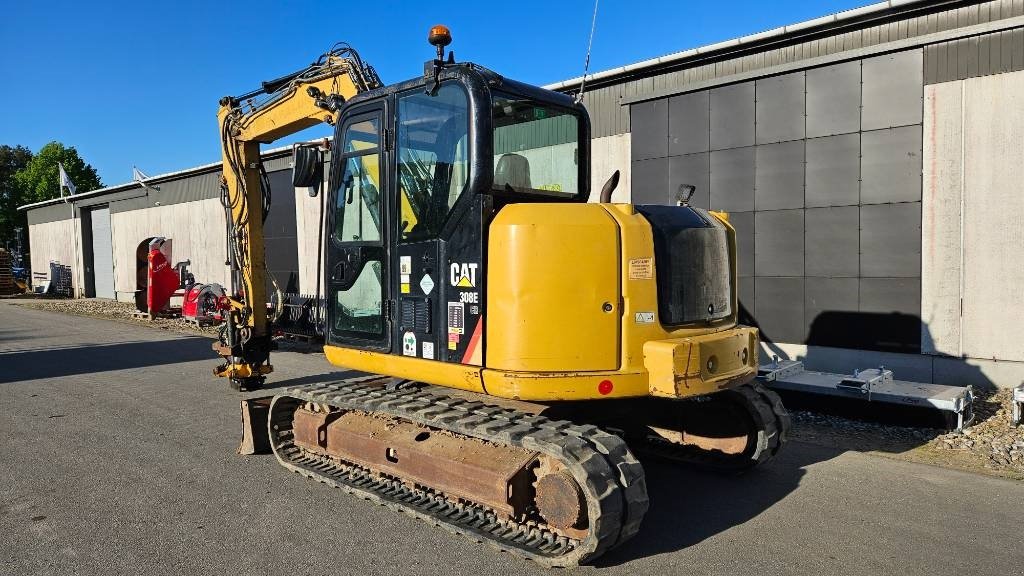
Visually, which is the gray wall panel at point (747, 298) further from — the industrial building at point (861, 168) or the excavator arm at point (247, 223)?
the excavator arm at point (247, 223)

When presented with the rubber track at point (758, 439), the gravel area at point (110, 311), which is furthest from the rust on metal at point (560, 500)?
the gravel area at point (110, 311)

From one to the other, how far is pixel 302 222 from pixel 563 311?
1648 cm

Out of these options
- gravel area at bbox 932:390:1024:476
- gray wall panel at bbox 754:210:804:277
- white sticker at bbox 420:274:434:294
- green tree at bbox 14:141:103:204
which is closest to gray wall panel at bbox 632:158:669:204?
gray wall panel at bbox 754:210:804:277

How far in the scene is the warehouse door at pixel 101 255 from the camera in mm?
31000

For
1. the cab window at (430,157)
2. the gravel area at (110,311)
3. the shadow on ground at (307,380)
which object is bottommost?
the shadow on ground at (307,380)

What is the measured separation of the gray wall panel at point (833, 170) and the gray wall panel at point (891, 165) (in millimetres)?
101

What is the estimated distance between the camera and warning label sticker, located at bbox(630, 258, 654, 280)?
4266 mm

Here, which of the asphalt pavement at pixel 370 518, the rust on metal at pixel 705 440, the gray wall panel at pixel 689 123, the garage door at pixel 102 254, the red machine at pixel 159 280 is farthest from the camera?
the garage door at pixel 102 254

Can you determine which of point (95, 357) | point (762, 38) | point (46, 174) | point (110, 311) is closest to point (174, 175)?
point (110, 311)

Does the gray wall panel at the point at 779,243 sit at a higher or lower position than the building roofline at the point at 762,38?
lower

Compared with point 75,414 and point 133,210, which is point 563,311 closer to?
point 75,414

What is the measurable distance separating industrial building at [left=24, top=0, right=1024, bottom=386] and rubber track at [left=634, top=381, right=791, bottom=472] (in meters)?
4.36

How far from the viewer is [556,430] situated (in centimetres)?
416

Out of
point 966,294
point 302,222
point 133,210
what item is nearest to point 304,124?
point 966,294
